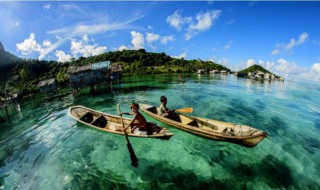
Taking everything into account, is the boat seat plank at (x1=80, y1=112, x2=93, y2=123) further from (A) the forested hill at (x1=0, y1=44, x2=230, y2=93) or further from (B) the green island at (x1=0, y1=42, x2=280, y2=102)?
(A) the forested hill at (x1=0, y1=44, x2=230, y2=93)

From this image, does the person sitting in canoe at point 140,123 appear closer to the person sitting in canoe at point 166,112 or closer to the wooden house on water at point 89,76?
the person sitting in canoe at point 166,112

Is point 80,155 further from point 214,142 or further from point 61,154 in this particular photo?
point 214,142

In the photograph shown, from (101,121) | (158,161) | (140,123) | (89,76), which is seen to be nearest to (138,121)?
(140,123)

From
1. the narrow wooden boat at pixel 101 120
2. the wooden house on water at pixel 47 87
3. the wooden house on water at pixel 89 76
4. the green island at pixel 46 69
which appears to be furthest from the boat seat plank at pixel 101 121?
the wooden house on water at pixel 47 87

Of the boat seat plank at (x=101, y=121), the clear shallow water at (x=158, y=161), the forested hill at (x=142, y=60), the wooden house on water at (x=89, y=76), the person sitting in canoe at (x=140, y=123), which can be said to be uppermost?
the forested hill at (x=142, y=60)

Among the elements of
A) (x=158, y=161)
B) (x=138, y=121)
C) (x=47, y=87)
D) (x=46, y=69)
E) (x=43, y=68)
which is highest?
(x=43, y=68)

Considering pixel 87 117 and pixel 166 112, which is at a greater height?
pixel 166 112

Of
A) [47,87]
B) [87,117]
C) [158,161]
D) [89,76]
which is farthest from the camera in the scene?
[47,87]

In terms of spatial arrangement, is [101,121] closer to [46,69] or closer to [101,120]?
[101,120]

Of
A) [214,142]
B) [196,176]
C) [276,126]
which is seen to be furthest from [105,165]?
[276,126]

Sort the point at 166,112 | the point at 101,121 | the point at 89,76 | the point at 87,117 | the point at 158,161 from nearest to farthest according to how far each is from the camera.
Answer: the point at 158,161, the point at 166,112, the point at 101,121, the point at 87,117, the point at 89,76

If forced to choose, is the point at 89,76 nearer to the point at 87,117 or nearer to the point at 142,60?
the point at 87,117

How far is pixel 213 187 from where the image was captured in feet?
25.6

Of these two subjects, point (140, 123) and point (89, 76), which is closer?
point (140, 123)
